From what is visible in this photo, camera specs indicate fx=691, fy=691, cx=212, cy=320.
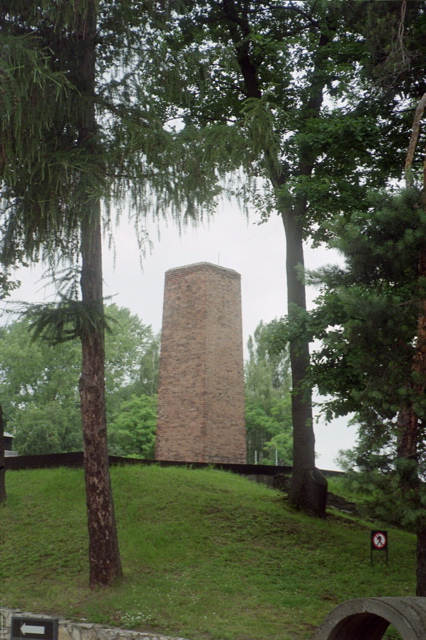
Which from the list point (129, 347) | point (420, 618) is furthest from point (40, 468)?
point (129, 347)

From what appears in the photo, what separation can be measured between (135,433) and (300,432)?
55.8 ft

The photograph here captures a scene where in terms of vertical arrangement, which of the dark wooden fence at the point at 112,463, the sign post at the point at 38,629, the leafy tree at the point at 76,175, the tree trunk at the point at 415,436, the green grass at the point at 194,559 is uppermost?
the leafy tree at the point at 76,175

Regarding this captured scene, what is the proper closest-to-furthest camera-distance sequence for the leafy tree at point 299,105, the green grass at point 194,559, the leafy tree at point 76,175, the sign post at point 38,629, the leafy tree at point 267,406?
1. the sign post at point 38,629
2. the green grass at point 194,559
3. the leafy tree at point 76,175
4. the leafy tree at point 299,105
5. the leafy tree at point 267,406

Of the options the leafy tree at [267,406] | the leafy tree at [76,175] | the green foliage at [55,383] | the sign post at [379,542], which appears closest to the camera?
the leafy tree at [76,175]

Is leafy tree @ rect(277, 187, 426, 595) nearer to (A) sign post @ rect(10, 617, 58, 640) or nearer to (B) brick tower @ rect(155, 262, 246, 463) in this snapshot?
(A) sign post @ rect(10, 617, 58, 640)

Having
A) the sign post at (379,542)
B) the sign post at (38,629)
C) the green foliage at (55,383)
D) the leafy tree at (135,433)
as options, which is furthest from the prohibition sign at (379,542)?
the leafy tree at (135,433)

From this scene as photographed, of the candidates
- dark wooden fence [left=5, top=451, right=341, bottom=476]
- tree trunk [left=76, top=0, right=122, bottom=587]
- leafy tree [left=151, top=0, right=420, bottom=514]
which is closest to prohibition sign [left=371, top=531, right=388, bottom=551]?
leafy tree [left=151, top=0, right=420, bottom=514]

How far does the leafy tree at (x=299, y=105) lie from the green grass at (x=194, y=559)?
1.95 metres

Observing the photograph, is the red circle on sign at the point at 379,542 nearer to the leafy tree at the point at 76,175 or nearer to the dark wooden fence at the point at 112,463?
the leafy tree at the point at 76,175

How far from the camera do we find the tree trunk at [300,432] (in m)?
13.8

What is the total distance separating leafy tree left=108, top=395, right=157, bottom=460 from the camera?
2959 centimetres

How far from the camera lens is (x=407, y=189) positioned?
325 inches

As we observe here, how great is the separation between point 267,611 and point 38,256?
5.68 m

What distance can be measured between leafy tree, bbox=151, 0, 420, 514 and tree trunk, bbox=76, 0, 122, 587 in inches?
81.3
